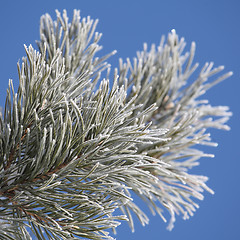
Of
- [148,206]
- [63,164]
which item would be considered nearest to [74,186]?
[63,164]

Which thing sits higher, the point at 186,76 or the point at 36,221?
the point at 186,76

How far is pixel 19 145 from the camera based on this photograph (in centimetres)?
25

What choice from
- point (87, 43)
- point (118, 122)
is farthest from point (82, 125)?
point (87, 43)

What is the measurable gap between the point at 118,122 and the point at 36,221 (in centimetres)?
9

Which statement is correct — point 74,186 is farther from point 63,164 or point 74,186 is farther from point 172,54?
point 172,54

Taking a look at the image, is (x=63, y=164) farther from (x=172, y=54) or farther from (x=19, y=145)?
(x=172, y=54)

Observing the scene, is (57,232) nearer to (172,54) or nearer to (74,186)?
(74,186)

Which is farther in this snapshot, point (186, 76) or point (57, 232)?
point (186, 76)

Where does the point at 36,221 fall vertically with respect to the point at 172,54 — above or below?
below

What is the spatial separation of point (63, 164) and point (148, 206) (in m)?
0.14

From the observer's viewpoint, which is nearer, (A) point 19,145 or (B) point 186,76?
(A) point 19,145

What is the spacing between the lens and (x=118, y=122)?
0.27 metres

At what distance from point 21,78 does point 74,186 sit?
9 centimetres

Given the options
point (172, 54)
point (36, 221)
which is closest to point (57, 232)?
point (36, 221)
